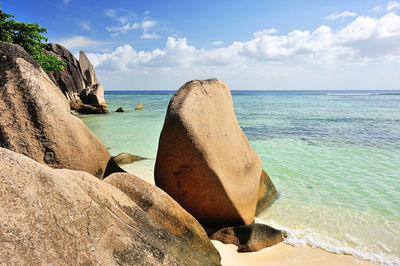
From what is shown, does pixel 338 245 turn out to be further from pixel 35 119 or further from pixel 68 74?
pixel 68 74

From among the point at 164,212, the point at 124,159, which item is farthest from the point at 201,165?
the point at 124,159

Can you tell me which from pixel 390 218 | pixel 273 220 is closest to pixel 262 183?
pixel 273 220

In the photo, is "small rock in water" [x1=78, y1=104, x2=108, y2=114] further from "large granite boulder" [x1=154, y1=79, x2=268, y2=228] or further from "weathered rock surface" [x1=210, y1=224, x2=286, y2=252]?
"weathered rock surface" [x1=210, y1=224, x2=286, y2=252]

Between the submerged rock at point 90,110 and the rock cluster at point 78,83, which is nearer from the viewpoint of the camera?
the submerged rock at point 90,110

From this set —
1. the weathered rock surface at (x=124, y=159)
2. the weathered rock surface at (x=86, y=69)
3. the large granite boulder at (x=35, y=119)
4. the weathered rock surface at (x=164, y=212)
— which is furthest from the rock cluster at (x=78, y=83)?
the weathered rock surface at (x=164, y=212)

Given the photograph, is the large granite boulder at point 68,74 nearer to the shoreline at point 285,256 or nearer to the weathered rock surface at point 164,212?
the weathered rock surface at point 164,212

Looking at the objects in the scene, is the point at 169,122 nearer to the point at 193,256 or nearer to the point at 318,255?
the point at 193,256

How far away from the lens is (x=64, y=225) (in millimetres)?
1722

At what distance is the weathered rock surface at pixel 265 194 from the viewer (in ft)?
15.0

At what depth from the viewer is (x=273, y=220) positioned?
416cm

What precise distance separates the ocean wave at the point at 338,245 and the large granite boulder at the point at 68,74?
23.8 meters

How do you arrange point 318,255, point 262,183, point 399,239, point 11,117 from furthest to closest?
point 262,183 < point 399,239 < point 318,255 < point 11,117

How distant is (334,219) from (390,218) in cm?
86

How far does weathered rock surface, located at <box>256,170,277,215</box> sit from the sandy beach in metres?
1.12
